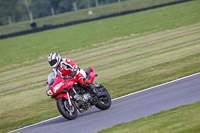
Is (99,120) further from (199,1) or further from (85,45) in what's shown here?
(199,1)

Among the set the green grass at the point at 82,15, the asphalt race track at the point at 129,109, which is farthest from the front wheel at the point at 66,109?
the green grass at the point at 82,15

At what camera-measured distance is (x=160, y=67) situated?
16219 millimetres

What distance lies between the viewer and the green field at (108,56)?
13469 mm

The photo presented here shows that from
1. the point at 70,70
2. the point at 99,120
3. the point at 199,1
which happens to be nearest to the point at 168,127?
the point at 99,120

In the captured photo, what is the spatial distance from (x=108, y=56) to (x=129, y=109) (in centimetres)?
1420

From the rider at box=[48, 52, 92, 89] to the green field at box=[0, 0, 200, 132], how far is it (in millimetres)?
1814

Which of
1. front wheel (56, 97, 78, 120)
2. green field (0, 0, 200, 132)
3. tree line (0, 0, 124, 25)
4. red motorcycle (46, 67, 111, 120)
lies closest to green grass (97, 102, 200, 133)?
front wheel (56, 97, 78, 120)

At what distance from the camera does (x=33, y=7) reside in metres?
121

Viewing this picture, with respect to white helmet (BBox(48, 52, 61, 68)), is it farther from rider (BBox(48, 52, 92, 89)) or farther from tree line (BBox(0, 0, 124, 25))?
tree line (BBox(0, 0, 124, 25))

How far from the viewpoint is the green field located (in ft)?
44.2

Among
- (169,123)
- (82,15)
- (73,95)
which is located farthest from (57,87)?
(82,15)

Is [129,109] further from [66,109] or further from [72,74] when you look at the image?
[72,74]

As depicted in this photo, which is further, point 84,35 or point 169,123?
point 84,35

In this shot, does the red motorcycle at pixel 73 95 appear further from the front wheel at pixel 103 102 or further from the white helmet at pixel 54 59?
the white helmet at pixel 54 59
